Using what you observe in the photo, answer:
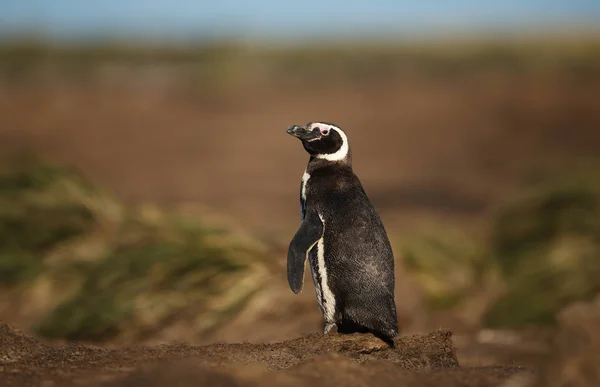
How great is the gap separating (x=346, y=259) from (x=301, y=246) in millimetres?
238

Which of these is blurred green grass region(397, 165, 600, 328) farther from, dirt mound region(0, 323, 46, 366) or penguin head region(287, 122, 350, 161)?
dirt mound region(0, 323, 46, 366)

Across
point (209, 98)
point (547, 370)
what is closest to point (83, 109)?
point (209, 98)

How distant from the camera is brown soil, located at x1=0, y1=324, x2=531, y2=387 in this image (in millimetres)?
3166

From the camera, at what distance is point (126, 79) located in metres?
34.7

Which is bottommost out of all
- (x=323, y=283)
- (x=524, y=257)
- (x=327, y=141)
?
(x=323, y=283)

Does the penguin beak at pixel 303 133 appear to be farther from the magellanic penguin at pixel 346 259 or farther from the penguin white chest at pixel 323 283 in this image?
the penguin white chest at pixel 323 283

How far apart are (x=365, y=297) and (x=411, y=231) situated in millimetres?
4663

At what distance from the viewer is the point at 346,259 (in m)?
4.60

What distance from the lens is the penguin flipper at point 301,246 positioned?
449 centimetres

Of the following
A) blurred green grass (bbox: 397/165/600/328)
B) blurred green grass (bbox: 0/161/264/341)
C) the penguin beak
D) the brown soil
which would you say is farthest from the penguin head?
blurred green grass (bbox: 397/165/600/328)

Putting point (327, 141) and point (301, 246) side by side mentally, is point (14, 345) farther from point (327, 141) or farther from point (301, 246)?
point (327, 141)

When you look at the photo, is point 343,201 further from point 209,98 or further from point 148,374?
point 209,98

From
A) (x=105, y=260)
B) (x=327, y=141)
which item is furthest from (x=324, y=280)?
(x=105, y=260)

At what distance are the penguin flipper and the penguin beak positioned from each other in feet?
1.47
